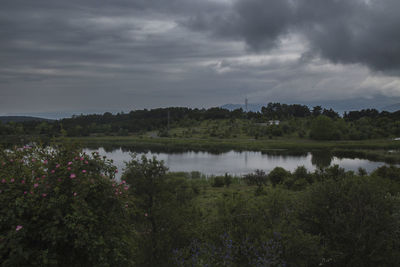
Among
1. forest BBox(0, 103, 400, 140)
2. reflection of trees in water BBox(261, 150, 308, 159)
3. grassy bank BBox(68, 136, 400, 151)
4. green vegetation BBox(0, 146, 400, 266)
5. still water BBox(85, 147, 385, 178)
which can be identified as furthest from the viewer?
forest BBox(0, 103, 400, 140)

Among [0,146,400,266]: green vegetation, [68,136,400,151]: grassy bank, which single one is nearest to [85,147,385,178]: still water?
[68,136,400,151]: grassy bank

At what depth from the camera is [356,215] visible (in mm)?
10789

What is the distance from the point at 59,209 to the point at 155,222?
6.10 meters

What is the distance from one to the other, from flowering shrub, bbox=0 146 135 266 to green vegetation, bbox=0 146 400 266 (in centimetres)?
2

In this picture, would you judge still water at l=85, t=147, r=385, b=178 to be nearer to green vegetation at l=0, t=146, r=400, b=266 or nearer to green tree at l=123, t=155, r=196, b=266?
green tree at l=123, t=155, r=196, b=266

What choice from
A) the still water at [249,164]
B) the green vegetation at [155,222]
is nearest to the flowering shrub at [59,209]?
the green vegetation at [155,222]

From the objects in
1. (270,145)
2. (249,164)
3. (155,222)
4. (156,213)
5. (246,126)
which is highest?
(246,126)

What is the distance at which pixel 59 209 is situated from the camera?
588 cm

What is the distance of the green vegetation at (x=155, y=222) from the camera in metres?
5.87

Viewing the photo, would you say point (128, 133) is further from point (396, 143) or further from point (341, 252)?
point (341, 252)

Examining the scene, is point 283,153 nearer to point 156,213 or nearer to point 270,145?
point 270,145

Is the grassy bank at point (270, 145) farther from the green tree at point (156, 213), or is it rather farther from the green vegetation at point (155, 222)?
the green tree at point (156, 213)

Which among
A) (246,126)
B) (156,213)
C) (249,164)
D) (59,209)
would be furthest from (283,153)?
(59,209)

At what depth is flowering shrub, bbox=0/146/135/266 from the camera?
5.69 m
